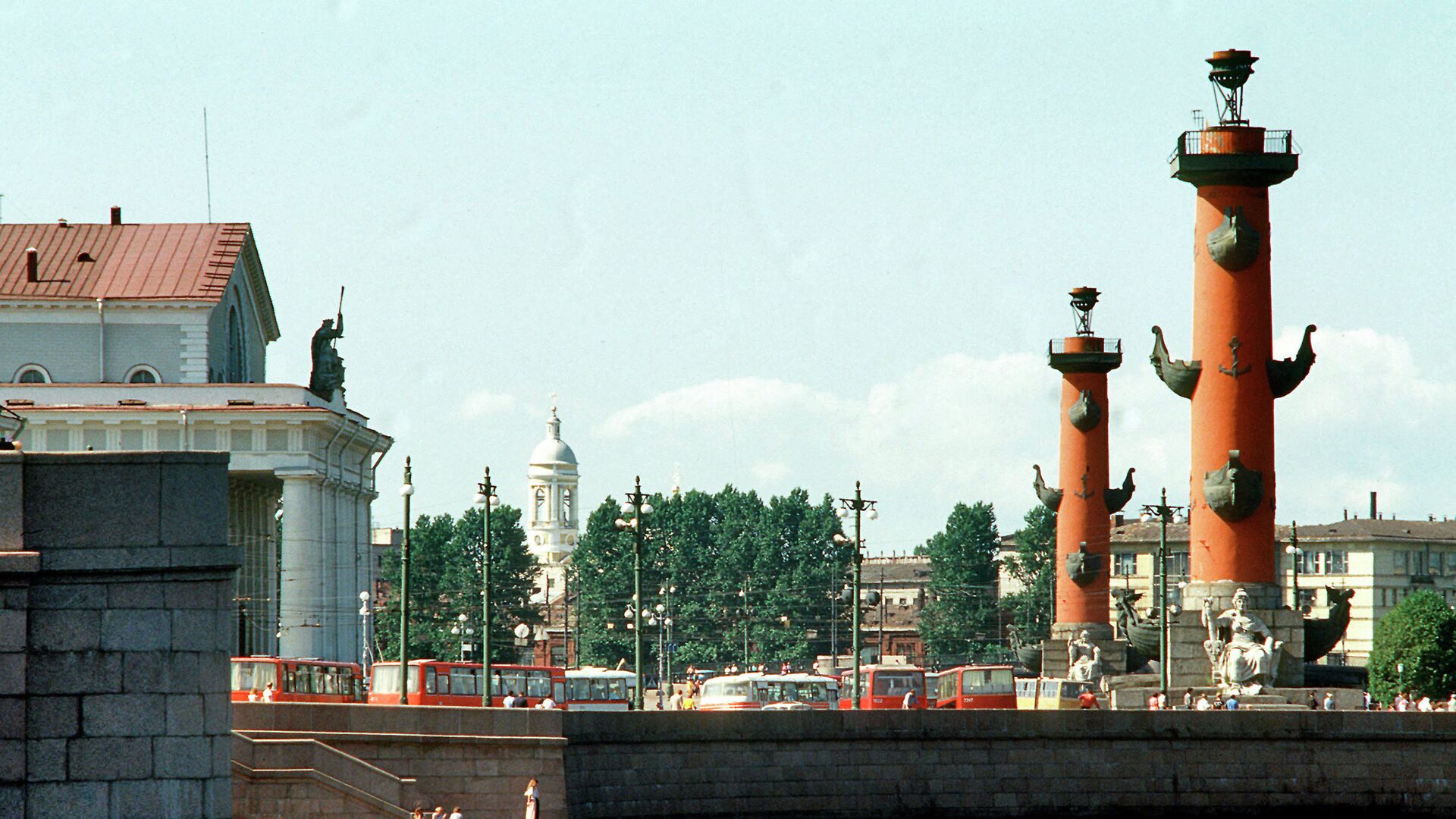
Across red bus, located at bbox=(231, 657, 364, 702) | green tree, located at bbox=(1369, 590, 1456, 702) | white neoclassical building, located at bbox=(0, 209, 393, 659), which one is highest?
white neoclassical building, located at bbox=(0, 209, 393, 659)

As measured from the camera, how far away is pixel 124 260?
72.2 m

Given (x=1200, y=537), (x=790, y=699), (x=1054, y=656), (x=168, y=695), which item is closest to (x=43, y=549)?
(x=168, y=695)

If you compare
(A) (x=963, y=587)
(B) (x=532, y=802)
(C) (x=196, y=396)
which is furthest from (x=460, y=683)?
(A) (x=963, y=587)

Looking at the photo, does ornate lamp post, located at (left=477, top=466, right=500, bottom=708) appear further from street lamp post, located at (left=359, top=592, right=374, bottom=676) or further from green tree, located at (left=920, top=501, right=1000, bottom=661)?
green tree, located at (left=920, top=501, right=1000, bottom=661)

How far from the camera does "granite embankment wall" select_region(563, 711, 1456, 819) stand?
37531 millimetres

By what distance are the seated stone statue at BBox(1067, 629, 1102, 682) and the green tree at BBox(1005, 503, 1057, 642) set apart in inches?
2437

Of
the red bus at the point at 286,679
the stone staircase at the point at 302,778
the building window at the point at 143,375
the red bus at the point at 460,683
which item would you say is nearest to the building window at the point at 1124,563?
the building window at the point at 143,375

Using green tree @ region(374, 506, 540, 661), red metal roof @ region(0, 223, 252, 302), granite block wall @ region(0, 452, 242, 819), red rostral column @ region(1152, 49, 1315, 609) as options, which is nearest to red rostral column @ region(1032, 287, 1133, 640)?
red rostral column @ region(1152, 49, 1315, 609)

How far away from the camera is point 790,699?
6097 cm

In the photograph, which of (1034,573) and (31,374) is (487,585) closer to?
(31,374)

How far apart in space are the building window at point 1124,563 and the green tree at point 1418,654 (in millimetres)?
38850

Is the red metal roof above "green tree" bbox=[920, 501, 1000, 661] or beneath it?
above

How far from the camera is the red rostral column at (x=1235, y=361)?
4594cm

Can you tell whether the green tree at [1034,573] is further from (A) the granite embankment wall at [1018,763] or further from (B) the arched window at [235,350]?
(A) the granite embankment wall at [1018,763]
